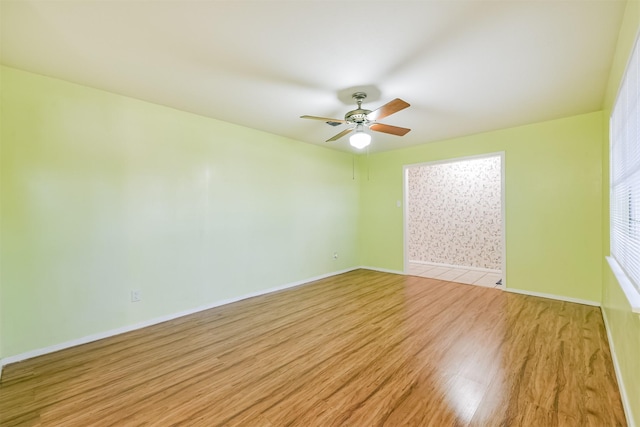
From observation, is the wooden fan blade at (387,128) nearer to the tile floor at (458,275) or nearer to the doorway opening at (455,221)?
the doorway opening at (455,221)

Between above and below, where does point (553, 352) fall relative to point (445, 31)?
below

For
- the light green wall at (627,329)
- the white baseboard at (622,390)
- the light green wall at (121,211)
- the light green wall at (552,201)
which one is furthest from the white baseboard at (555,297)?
the light green wall at (121,211)

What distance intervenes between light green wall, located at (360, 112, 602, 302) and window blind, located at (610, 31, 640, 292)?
3.82 feet

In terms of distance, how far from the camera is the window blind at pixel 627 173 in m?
1.49

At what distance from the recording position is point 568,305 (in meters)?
3.39

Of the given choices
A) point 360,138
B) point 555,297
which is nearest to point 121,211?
point 360,138

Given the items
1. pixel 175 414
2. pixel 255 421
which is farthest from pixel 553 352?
pixel 175 414

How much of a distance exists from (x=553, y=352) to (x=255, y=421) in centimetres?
245

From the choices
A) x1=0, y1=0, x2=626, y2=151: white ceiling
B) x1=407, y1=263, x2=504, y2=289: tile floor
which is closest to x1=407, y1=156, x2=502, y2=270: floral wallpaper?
x1=407, y1=263, x2=504, y2=289: tile floor

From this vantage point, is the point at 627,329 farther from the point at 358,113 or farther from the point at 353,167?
the point at 353,167

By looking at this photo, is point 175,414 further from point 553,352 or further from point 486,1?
point 486,1

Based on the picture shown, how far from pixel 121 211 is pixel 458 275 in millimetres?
5398

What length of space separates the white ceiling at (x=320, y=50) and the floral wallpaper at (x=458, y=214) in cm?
264

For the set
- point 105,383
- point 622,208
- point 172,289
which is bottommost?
point 105,383
